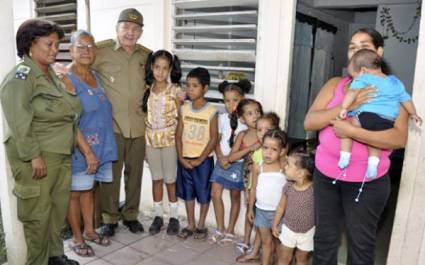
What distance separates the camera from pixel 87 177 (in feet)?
9.53

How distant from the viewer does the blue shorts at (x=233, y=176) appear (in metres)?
3.04

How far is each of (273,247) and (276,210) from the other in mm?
390

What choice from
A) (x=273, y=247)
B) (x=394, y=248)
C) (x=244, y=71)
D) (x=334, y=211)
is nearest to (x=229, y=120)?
(x=244, y=71)

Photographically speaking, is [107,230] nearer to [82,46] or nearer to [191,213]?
[191,213]

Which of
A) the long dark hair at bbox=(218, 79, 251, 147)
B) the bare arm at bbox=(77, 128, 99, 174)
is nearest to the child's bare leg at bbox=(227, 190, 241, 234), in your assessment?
the long dark hair at bbox=(218, 79, 251, 147)

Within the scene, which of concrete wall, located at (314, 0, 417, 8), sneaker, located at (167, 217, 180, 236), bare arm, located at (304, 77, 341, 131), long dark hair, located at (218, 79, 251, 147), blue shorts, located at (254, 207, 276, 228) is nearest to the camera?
bare arm, located at (304, 77, 341, 131)

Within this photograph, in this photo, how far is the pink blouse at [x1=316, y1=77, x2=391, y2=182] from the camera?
6.12ft

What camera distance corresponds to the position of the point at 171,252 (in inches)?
120

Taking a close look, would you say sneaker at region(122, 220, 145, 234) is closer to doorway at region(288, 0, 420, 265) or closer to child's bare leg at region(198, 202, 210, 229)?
child's bare leg at region(198, 202, 210, 229)

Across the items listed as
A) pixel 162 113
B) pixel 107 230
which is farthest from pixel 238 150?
pixel 107 230

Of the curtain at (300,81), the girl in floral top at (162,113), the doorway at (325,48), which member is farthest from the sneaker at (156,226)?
the curtain at (300,81)

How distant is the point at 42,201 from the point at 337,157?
75.4 inches

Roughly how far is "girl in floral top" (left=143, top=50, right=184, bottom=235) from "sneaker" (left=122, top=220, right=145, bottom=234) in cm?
47

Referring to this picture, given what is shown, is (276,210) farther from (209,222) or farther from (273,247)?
(209,222)
